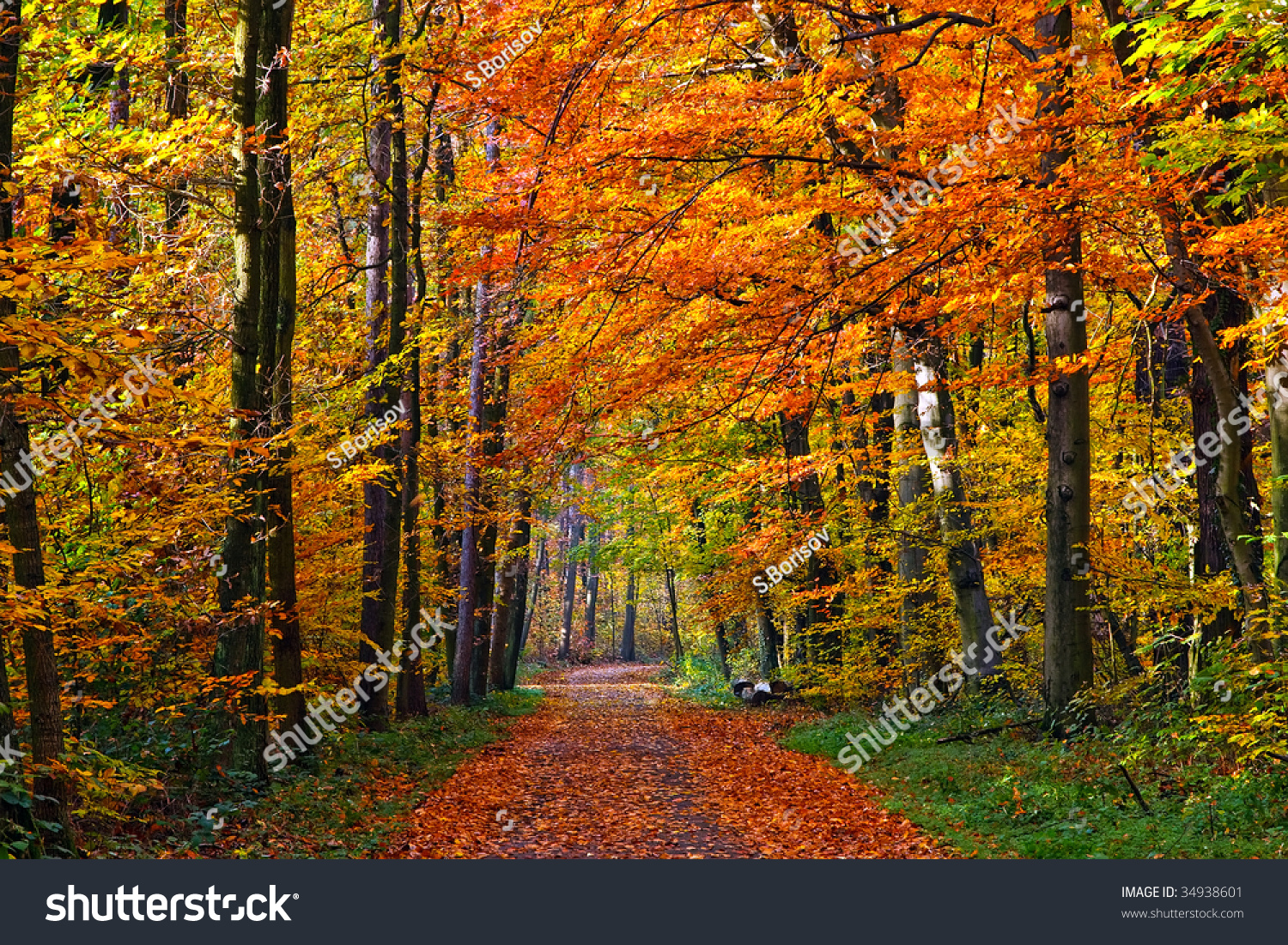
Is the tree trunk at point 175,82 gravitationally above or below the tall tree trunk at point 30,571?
above

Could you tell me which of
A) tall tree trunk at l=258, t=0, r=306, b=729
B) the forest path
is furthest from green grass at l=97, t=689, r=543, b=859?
tall tree trunk at l=258, t=0, r=306, b=729

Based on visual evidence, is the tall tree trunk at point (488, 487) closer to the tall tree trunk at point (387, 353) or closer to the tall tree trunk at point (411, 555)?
the tall tree trunk at point (411, 555)

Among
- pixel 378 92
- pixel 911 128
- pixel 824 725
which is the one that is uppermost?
pixel 378 92

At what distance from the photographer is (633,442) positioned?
39.9 feet

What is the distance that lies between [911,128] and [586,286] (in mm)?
3829

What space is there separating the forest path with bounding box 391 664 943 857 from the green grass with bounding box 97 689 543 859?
327mm

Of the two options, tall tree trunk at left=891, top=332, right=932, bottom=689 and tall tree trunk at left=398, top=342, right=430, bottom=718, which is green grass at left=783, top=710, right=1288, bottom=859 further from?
tall tree trunk at left=398, top=342, right=430, bottom=718

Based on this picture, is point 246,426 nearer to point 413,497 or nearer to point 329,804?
point 329,804

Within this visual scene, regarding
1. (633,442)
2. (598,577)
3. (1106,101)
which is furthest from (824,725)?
(598,577)

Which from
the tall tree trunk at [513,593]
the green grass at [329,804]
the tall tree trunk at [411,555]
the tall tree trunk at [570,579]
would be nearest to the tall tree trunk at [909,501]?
the green grass at [329,804]

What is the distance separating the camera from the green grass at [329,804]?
7328 millimetres

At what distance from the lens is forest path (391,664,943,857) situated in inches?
323

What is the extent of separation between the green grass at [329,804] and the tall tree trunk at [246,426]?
2.37 feet

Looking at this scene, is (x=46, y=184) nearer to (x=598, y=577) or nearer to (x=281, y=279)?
(x=281, y=279)
